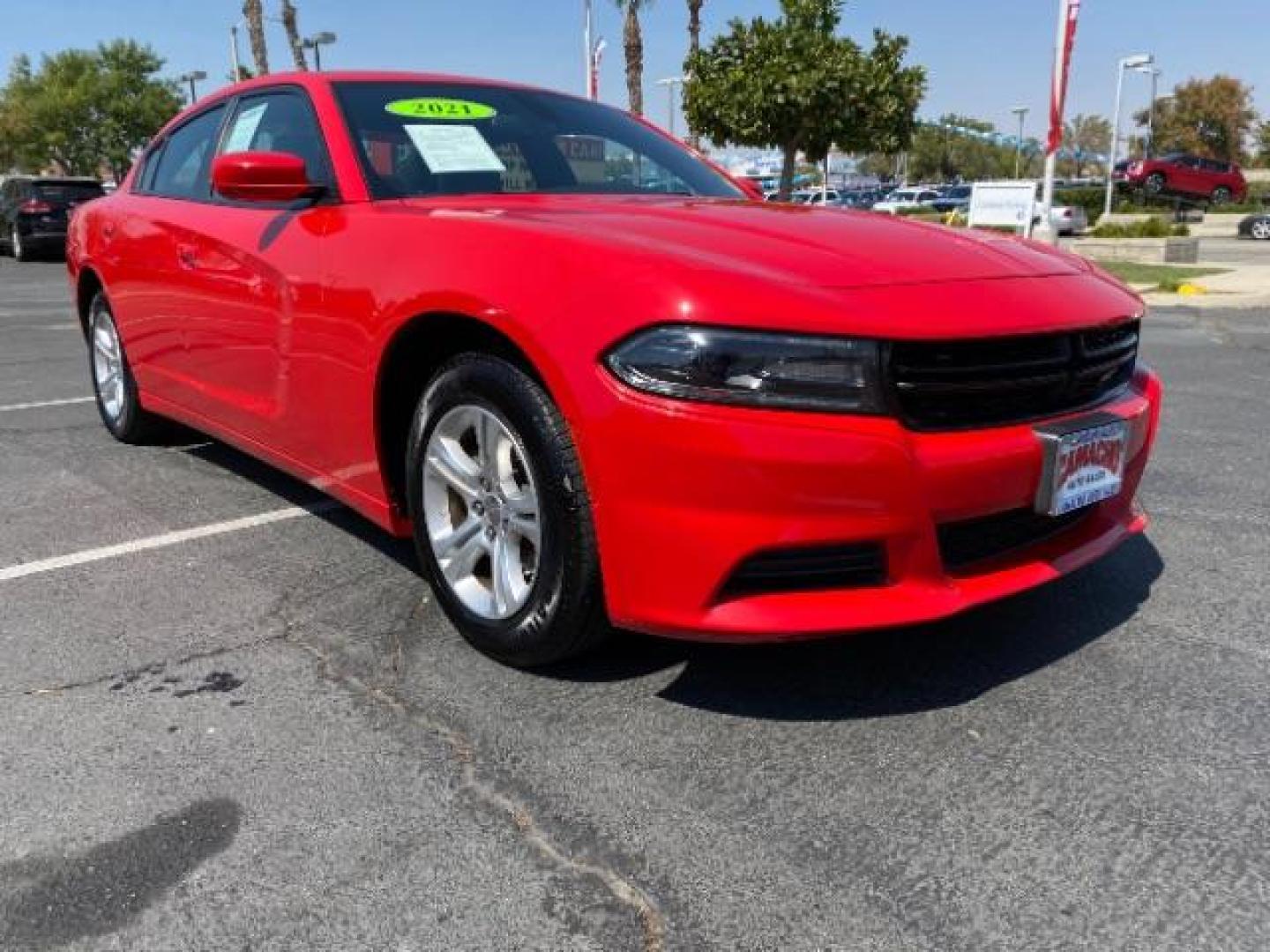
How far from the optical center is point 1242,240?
1105 inches

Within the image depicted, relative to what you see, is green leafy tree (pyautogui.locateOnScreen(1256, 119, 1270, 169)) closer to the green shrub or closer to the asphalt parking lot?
the green shrub

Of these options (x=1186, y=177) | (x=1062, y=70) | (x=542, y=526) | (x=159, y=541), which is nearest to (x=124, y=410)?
(x=159, y=541)

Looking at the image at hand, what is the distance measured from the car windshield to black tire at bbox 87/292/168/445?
2169mm

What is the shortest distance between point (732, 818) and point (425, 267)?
5.02 ft

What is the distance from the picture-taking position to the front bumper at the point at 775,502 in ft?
7.19

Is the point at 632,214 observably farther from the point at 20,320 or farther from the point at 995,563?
the point at 20,320

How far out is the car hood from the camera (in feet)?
7.88

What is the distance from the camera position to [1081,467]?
2543 millimetres

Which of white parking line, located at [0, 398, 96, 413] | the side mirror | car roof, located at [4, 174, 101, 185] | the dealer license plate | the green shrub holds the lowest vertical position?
the green shrub

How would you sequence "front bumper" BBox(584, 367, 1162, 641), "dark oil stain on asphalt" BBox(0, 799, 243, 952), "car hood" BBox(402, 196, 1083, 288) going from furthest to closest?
"car hood" BBox(402, 196, 1083, 288)
"front bumper" BBox(584, 367, 1162, 641)
"dark oil stain on asphalt" BBox(0, 799, 243, 952)

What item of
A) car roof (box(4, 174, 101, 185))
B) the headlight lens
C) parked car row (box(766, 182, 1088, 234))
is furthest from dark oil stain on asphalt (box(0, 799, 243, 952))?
parked car row (box(766, 182, 1088, 234))

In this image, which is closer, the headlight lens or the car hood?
the headlight lens

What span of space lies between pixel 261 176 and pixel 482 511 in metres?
1.25

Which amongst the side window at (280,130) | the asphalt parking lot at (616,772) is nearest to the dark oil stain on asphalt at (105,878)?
the asphalt parking lot at (616,772)
